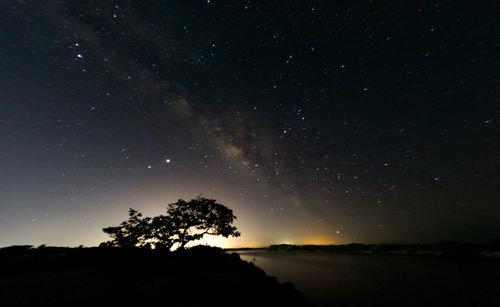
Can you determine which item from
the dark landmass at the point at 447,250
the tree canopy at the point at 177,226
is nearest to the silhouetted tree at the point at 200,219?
the tree canopy at the point at 177,226

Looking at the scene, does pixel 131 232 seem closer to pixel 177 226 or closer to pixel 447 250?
pixel 177 226

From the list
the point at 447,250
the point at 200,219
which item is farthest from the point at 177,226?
the point at 447,250

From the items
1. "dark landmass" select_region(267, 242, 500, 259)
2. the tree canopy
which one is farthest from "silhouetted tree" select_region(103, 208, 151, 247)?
"dark landmass" select_region(267, 242, 500, 259)

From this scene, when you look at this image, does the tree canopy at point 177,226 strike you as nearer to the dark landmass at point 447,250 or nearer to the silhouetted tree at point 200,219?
the silhouetted tree at point 200,219

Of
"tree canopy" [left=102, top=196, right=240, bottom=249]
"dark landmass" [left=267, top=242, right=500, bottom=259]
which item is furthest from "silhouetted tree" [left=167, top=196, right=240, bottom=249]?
"dark landmass" [left=267, top=242, right=500, bottom=259]

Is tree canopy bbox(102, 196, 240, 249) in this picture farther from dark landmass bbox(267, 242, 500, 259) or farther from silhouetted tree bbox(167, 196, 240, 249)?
dark landmass bbox(267, 242, 500, 259)

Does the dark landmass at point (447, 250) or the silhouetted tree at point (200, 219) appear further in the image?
the dark landmass at point (447, 250)

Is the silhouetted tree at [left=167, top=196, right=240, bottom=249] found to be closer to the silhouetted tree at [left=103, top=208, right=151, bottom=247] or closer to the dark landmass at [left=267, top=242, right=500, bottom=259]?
the silhouetted tree at [left=103, top=208, right=151, bottom=247]

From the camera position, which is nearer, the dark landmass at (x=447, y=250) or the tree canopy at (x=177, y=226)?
the tree canopy at (x=177, y=226)

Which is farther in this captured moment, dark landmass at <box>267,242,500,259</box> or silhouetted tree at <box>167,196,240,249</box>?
dark landmass at <box>267,242,500,259</box>

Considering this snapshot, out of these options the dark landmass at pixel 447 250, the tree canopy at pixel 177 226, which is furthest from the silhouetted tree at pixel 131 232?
the dark landmass at pixel 447 250

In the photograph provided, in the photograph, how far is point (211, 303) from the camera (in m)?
7.95

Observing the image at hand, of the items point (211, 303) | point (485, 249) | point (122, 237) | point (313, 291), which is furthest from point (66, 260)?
point (485, 249)

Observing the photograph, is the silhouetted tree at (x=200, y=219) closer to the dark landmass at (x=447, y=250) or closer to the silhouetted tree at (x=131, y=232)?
the silhouetted tree at (x=131, y=232)
